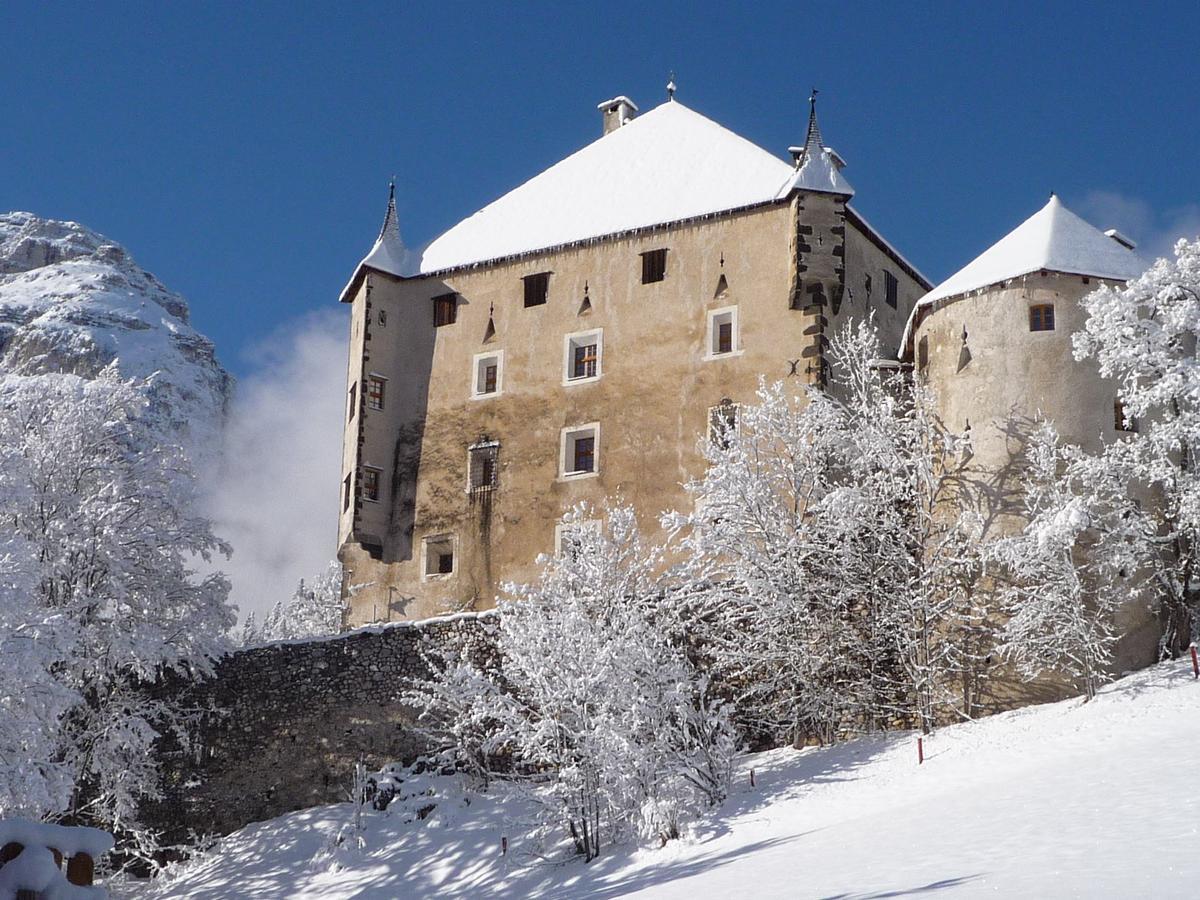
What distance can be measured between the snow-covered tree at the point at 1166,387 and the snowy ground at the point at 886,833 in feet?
7.55

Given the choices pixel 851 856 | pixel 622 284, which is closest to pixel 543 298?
pixel 622 284

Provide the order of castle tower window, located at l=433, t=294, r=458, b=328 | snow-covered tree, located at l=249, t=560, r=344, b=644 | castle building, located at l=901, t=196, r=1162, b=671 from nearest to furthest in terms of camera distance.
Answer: castle building, located at l=901, t=196, r=1162, b=671
castle tower window, located at l=433, t=294, r=458, b=328
snow-covered tree, located at l=249, t=560, r=344, b=644

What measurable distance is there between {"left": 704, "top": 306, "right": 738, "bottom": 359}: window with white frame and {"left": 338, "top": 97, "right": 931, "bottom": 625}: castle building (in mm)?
48

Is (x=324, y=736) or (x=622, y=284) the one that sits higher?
(x=622, y=284)

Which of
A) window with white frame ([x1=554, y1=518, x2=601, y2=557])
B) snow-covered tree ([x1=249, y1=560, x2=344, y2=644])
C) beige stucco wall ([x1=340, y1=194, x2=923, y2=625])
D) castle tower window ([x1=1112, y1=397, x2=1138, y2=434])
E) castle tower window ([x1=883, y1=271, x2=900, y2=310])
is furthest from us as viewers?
snow-covered tree ([x1=249, y1=560, x2=344, y2=644])

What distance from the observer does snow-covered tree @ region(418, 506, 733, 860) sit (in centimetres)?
2747

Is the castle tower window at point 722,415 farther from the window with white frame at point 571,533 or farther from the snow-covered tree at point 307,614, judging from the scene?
the snow-covered tree at point 307,614

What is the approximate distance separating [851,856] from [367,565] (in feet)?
74.2

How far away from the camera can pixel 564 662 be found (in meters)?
29.2

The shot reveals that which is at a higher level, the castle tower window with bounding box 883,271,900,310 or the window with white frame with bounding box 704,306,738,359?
the castle tower window with bounding box 883,271,900,310

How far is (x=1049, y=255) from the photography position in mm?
33250

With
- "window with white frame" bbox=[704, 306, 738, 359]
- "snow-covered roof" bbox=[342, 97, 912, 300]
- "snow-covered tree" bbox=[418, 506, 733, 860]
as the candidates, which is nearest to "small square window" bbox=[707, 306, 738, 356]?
"window with white frame" bbox=[704, 306, 738, 359]

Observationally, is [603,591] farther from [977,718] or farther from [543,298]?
[543,298]

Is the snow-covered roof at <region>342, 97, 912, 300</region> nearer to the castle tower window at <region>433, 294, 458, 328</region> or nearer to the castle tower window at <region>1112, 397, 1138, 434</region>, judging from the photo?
the castle tower window at <region>433, 294, 458, 328</region>
